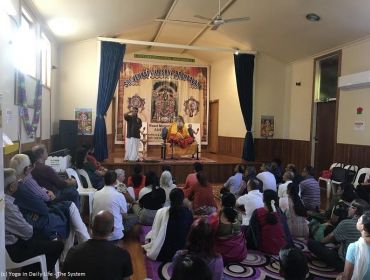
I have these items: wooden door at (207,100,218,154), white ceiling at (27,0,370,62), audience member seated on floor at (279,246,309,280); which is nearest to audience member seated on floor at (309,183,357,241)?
audience member seated on floor at (279,246,309,280)

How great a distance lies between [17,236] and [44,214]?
302mm

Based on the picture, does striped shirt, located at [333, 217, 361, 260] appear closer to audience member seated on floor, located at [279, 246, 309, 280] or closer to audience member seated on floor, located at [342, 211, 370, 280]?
audience member seated on floor, located at [342, 211, 370, 280]

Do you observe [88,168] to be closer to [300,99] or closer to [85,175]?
[85,175]

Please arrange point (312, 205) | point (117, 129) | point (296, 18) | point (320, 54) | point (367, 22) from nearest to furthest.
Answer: point (312, 205) → point (367, 22) → point (296, 18) → point (320, 54) → point (117, 129)

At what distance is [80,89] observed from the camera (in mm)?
7883

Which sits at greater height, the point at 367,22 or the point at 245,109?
the point at 367,22

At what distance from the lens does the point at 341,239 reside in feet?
9.44

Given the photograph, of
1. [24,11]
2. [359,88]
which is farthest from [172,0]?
[359,88]

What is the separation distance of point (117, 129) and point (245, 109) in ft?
13.4

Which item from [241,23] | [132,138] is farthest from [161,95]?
[241,23]

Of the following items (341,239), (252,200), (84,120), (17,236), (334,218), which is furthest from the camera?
(84,120)

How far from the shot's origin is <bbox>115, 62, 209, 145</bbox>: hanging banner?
10320 millimetres

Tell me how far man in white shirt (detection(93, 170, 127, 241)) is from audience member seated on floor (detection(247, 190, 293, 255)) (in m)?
1.47

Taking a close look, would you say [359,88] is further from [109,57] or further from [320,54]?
[109,57]
